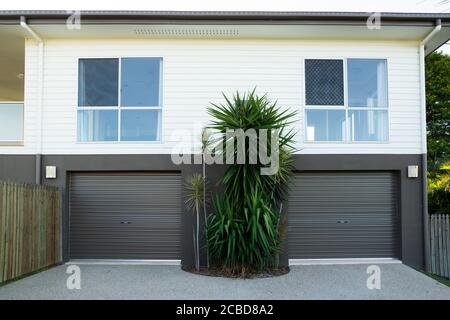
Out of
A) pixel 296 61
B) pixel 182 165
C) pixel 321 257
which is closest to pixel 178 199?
pixel 182 165

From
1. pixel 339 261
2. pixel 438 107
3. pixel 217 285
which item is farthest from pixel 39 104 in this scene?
pixel 438 107

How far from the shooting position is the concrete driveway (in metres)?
6.86

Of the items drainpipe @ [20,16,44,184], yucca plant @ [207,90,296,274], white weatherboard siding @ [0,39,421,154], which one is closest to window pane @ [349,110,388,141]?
white weatherboard siding @ [0,39,421,154]

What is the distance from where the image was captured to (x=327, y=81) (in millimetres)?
9641

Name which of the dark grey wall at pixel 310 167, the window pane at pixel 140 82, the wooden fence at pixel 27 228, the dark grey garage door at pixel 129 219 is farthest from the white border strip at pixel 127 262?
the window pane at pixel 140 82

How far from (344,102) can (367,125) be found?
725 millimetres

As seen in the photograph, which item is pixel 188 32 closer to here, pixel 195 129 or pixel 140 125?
pixel 195 129

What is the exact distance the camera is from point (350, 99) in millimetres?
9656

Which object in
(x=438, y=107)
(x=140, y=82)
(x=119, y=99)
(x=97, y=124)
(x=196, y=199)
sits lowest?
(x=196, y=199)

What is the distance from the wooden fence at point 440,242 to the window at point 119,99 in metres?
6.30

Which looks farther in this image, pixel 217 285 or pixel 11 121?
pixel 11 121

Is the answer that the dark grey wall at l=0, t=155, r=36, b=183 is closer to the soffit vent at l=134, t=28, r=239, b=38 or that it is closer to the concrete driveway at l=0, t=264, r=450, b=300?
the concrete driveway at l=0, t=264, r=450, b=300
